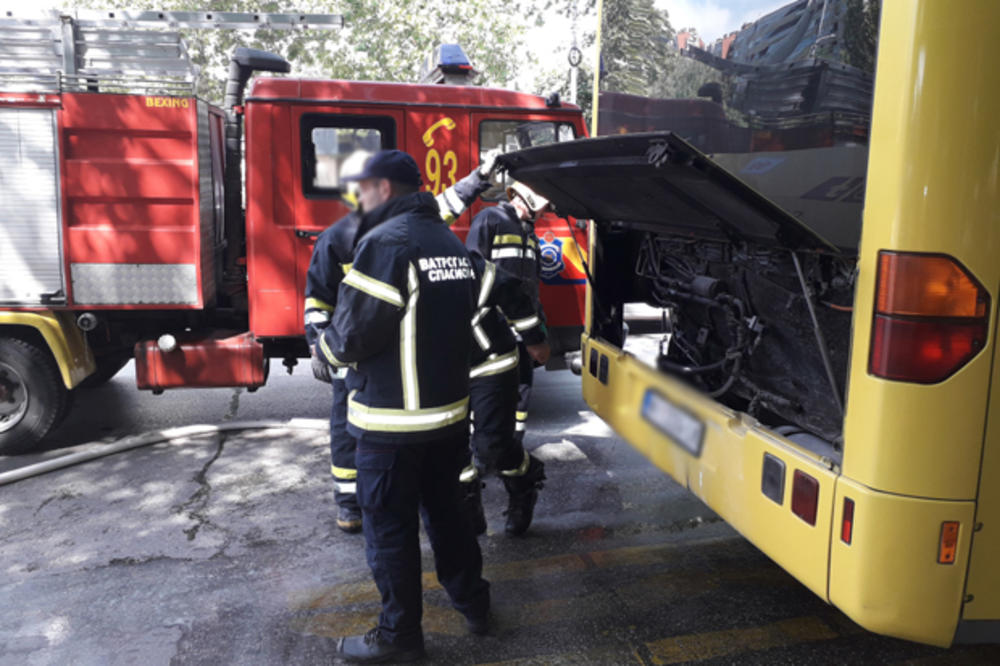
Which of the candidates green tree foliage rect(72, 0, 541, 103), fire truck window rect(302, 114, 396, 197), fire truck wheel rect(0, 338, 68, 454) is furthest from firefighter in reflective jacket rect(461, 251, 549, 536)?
green tree foliage rect(72, 0, 541, 103)

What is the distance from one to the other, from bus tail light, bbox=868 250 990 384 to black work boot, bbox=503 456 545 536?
2152mm

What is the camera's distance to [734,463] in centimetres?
282

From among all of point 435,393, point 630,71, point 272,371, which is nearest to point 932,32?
point 435,393

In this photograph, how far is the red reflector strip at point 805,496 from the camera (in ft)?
7.75

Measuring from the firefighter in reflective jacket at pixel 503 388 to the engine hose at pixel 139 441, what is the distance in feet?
7.35

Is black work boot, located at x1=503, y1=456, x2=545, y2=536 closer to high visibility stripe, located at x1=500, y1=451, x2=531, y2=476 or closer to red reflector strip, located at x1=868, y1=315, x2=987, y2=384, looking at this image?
high visibility stripe, located at x1=500, y1=451, x2=531, y2=476

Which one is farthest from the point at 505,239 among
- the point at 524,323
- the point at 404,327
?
the point at 404,327

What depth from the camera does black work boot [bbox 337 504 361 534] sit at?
161 inches

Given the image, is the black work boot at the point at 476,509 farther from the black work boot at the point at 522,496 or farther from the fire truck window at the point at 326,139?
the fire truck window at the point at 326,139

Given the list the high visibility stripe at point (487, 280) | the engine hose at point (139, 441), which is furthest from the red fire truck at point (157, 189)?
the high visibility stripe at point (487, 280)

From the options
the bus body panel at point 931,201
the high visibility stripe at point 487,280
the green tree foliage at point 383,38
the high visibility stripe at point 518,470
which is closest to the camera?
the bus body panel at point 931,201

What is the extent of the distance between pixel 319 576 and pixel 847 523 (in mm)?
2314

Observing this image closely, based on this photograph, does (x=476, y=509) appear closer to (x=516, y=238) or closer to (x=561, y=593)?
(x=561, y=593)

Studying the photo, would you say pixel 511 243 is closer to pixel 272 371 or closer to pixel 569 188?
pixel 569 188
